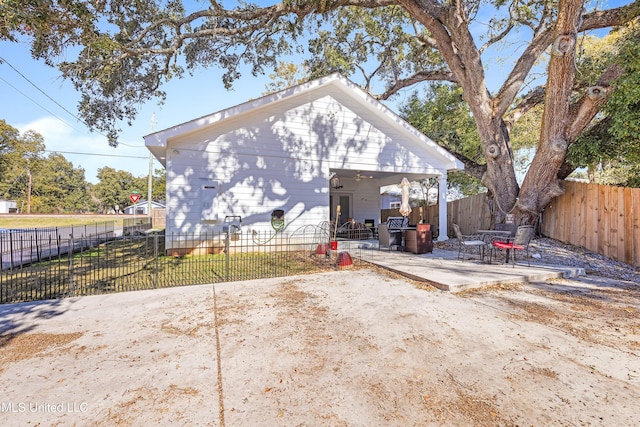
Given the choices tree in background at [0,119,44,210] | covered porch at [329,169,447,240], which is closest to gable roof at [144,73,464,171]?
covered porch at [329,169,447,240]

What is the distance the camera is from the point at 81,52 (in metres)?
9.01

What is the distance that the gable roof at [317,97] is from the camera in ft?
30.3

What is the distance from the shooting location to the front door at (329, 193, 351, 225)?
17312 millimetres

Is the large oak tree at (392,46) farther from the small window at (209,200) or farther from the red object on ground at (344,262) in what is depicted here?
the red object on ground at (344,262)

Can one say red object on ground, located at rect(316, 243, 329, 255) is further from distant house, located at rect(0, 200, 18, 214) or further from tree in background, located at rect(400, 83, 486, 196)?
distant house, located at rect(0, 200, 18, 214)

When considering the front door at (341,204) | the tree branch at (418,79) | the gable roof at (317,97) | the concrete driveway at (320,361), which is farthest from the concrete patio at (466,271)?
the tree branch at (418,79)

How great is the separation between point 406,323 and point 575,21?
9970mm

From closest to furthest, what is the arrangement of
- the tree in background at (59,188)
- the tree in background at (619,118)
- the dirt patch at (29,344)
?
the dirt patch at (29,344)
the tree in background at (619,118)
the tree in background at (59,188)

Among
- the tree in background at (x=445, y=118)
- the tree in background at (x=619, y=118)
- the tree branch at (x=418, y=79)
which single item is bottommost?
the tree in background at (x=619, y=118)

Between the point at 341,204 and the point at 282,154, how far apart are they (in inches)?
287

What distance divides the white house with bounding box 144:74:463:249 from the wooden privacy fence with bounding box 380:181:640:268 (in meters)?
4.09

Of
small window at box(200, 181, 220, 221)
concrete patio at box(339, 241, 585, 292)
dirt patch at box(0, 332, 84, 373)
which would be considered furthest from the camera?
small window at box(200, 181, 220, 221)

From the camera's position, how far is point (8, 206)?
1918 inches

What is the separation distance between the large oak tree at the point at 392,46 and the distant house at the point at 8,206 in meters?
53.6
